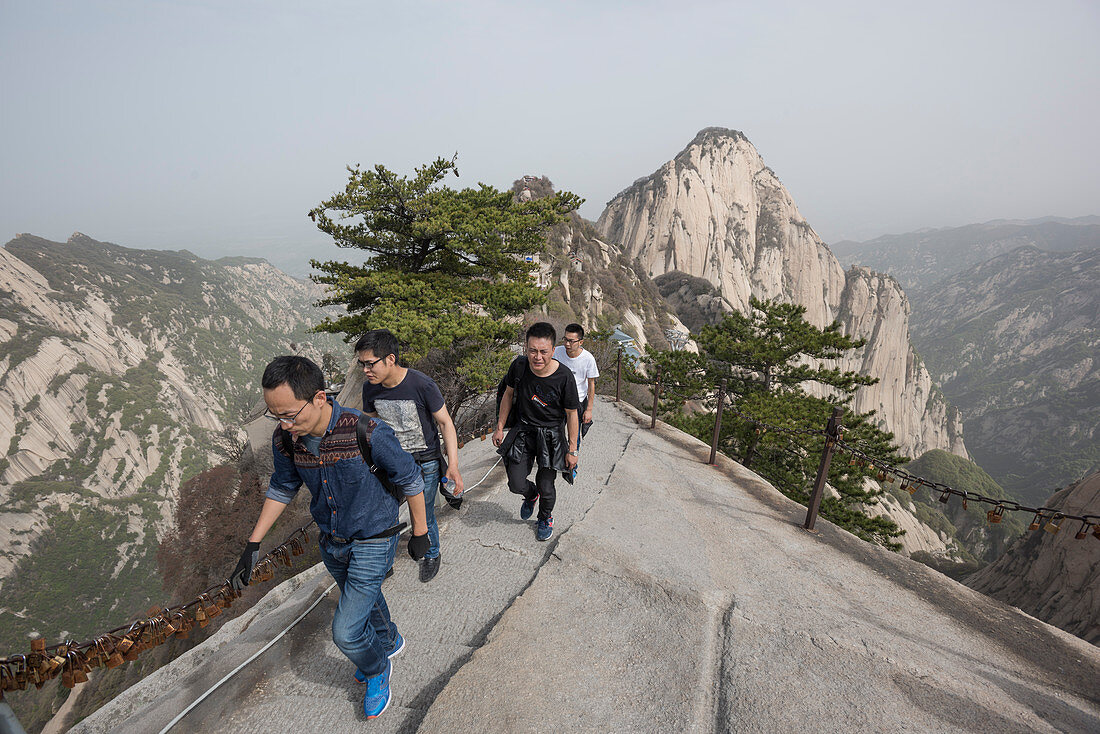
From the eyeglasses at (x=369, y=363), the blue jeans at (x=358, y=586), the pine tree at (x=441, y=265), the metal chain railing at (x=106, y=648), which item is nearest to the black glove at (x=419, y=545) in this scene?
the blue jeans at (x=358, y=586)

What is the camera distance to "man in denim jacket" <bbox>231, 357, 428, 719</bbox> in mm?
2168

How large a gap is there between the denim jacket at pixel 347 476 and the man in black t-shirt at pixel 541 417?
1664 mm

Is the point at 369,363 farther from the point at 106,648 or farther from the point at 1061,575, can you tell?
the point at 1061,575

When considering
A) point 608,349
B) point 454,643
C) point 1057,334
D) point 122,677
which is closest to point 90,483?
point 122,677

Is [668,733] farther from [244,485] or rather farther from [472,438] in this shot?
[244,485]

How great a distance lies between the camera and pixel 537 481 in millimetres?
4277

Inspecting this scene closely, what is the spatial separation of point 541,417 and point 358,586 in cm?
201

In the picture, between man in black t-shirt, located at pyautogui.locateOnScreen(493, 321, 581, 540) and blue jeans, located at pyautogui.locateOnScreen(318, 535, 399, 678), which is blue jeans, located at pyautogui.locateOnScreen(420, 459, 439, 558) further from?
blue jeans, located at pyautogui.locateOnScreen(318, 535, 399, 678)

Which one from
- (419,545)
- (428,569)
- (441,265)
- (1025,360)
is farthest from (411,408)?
(1025,360)

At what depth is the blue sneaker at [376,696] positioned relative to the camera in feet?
8.20

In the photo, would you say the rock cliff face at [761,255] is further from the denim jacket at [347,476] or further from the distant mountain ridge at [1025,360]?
the denim jacket at [347,476]

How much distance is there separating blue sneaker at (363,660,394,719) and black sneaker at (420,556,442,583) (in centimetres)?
112

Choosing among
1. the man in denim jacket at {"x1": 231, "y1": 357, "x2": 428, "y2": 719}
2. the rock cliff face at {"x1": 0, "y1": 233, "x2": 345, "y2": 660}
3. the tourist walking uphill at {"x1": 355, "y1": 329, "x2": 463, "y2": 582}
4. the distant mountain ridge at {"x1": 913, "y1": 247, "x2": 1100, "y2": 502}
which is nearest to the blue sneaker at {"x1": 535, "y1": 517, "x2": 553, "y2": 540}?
the tourist walking uphill at {"x1": 355, "y1": 329, "x2": 463, "y2": 582}

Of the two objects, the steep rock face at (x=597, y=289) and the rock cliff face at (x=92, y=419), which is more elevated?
the steep rock face at (x=597, y=289)
